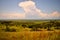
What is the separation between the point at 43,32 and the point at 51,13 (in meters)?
0.38

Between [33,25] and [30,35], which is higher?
[33,25]

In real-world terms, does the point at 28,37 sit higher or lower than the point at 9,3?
lower

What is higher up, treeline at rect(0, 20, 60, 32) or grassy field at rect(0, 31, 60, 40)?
treeline at rect(0, 20, 60, 32)

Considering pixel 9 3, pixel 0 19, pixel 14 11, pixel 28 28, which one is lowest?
pixel 28 28

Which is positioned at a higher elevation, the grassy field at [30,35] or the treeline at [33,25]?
the treeline at [33,25]

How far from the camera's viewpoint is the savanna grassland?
7.11ft

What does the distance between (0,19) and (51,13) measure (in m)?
0.94

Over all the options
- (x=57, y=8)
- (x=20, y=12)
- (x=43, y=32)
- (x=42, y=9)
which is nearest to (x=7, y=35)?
(x=20, y=12)

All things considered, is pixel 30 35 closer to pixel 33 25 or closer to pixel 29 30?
pixel 29 30

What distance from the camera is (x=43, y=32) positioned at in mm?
2203

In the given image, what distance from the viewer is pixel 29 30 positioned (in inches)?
86.1

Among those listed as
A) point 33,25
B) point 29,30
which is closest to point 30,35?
point 29,30

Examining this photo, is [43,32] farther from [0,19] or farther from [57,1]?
[0,19]

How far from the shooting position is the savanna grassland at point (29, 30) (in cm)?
217
